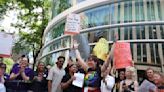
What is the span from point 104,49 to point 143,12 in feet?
49.7

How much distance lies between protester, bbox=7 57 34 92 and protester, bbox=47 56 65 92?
0.37 meters

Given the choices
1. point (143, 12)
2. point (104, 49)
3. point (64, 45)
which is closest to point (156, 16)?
point (143, 12)

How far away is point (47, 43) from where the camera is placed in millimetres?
29453

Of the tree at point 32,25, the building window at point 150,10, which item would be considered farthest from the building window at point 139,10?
the tree at point 32,25

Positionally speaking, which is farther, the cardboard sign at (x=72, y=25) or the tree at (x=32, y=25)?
the tree at (x=32, y=25)

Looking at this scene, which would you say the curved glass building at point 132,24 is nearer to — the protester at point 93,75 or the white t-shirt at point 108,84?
the white t-shirt at point 108,84

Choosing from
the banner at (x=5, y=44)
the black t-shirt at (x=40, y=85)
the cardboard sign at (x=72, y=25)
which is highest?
the cardboard sign at (x=72, y=25)

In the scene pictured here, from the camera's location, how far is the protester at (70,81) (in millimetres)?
6668

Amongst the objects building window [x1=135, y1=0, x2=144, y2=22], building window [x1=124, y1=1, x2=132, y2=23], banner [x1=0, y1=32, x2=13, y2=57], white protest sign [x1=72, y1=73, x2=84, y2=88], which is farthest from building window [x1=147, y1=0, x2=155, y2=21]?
white protest sign [x1=72, y1=73, x2=84, y2=88]

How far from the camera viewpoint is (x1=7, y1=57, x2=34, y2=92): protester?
23.1ft

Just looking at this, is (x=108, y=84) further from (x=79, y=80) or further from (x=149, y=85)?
(x=149, y=85)

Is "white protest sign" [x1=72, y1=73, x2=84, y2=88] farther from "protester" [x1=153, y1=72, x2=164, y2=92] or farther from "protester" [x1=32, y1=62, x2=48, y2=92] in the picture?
"protester" [x1=153, y1=72, x2=164, y2=92]

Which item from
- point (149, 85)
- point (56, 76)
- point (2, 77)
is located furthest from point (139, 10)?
point (149, 85)

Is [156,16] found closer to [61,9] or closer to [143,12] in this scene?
[143,12]
